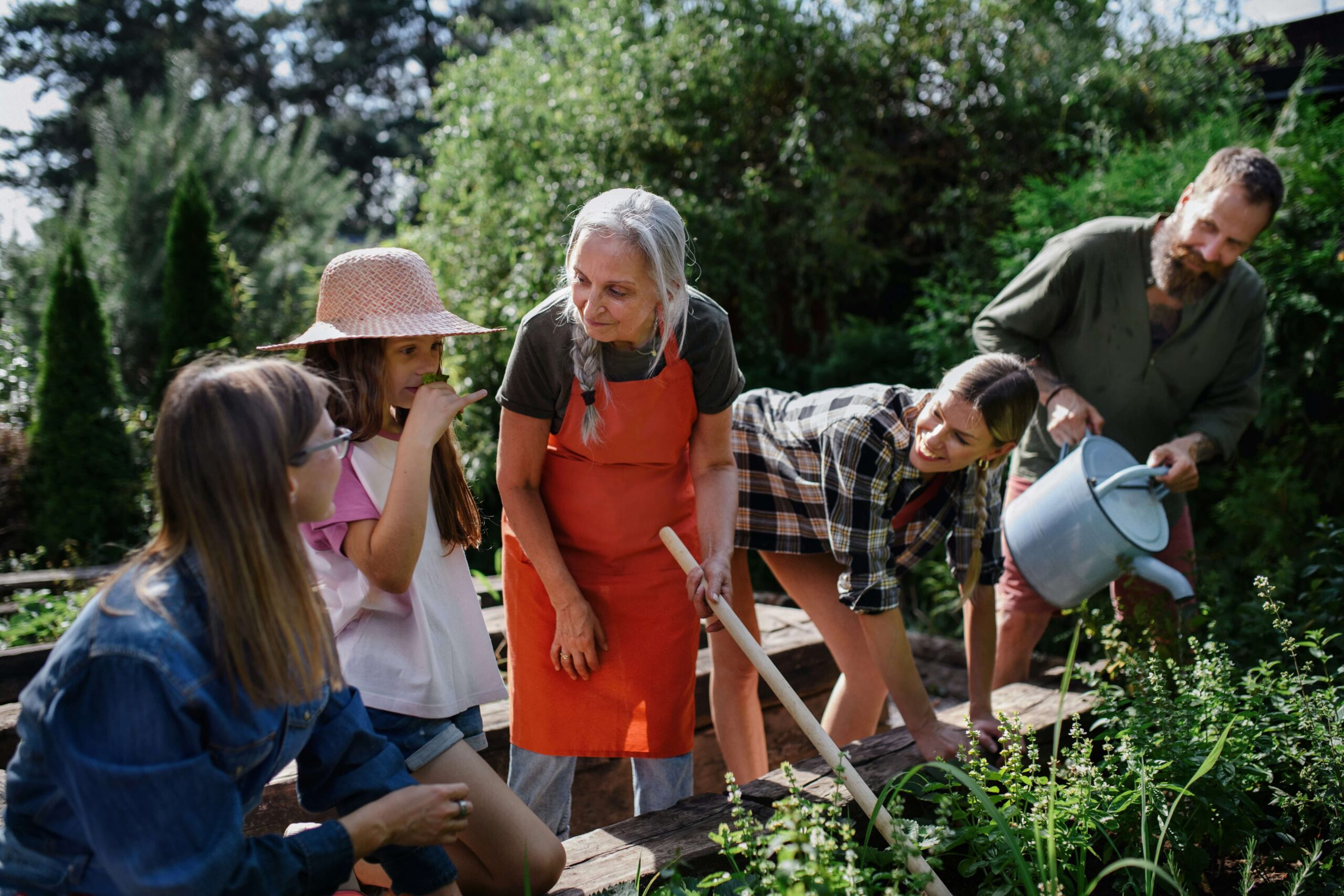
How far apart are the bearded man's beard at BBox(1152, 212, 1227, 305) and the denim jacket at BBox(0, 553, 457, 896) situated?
8.70 ft

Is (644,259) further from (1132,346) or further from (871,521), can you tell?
(1132,346)

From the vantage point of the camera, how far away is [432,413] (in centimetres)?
181

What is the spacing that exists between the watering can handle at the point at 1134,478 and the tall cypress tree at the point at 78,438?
6.01 m

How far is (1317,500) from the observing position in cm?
369

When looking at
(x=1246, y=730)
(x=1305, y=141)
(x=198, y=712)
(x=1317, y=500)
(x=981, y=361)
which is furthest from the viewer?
(x=1305, y=141)

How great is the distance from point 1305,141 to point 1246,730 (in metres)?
3.02

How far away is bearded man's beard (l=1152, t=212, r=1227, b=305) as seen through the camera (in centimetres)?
287

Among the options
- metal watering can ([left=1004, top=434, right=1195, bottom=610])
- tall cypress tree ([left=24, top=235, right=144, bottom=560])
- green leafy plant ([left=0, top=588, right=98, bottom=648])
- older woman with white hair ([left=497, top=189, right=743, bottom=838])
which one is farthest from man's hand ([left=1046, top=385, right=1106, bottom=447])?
tall cypress tree ([left=24, top=235, right=144, bottom=560])

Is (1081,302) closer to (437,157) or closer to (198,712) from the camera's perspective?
(198,712)

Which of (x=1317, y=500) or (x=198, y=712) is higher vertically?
(x=198, y=712)

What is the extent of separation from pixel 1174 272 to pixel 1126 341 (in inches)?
9.1

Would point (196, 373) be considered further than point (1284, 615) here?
No

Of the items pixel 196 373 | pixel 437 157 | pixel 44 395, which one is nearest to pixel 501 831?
pixel 196 373

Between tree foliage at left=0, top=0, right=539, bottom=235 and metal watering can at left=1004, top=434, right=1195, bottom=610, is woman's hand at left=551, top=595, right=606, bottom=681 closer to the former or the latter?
metal watering can at left=1004, top=434, right=1195, bottom=610
